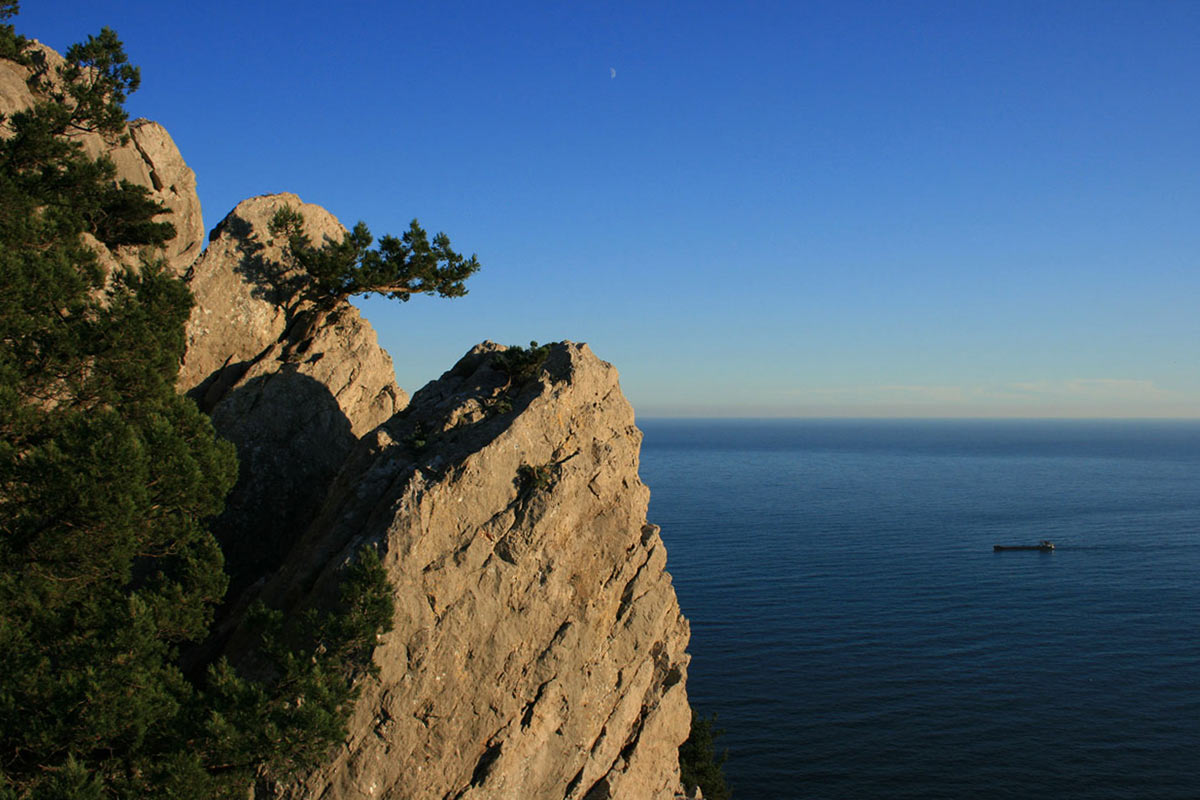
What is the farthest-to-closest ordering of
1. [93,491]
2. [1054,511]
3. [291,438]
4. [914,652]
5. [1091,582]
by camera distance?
[1054,511] < [1091,582] < [914,652] < [291,438] < [93,491]

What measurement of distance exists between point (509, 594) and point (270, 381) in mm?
13671

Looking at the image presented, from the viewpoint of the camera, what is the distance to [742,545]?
316ft

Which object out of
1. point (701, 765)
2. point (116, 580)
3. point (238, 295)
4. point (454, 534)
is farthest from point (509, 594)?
point (701, 765)

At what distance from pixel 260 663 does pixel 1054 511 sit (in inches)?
5495

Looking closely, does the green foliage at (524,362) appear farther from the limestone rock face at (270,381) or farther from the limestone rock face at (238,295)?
the limestone rock face at (238,295)

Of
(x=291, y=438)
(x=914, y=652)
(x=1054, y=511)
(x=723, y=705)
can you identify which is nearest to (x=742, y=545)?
(x=914, y=652)

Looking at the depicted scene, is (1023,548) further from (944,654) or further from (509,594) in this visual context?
(509,594)

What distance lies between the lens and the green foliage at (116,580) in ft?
51.1

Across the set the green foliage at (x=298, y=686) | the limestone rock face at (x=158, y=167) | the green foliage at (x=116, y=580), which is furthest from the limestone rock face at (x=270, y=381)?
the green foliage at (x=298, y=686)

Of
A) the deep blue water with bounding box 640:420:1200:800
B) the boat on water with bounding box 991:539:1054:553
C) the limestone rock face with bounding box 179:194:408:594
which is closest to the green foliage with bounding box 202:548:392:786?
the limestone rock face with bounding box 179:194:408:594

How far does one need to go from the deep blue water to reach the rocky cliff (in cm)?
2561

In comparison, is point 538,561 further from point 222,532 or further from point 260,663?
point 222,532

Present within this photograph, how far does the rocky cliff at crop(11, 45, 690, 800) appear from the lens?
65.0ft

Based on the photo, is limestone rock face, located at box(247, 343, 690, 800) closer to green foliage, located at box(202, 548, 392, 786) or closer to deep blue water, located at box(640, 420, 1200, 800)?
green foliage, located at box(202, 548, 392, 786)
